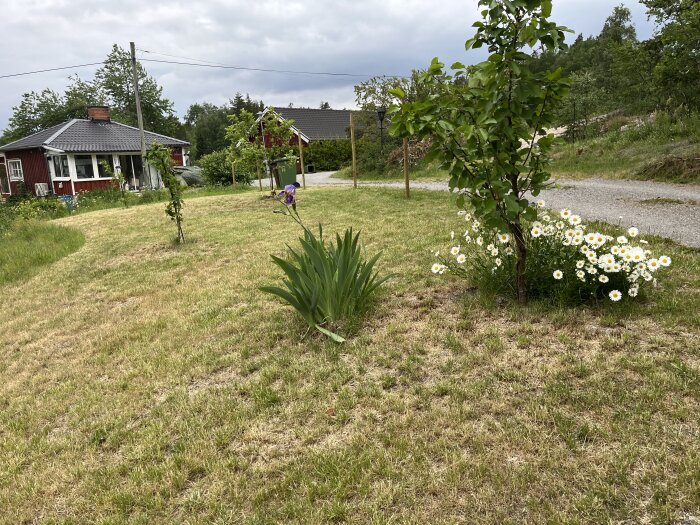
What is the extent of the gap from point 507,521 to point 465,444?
43 centimetres

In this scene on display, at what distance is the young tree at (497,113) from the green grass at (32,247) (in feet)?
21.6

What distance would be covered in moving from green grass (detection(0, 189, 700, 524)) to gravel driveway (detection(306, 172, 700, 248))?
88 centimetres

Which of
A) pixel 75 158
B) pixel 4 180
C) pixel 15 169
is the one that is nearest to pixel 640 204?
pixel 75 158

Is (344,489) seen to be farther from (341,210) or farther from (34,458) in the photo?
(341,210)

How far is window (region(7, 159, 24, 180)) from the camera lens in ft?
93.0

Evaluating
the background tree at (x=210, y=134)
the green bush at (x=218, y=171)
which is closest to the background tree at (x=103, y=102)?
the background tree at (x=210, y=134)

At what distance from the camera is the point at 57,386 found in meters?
3.29

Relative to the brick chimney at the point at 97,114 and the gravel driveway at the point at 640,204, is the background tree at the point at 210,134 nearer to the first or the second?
the brick chimney at the point at 97,114

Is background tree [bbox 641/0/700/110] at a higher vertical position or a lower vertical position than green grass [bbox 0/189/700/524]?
higher

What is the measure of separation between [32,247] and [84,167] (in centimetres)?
2129

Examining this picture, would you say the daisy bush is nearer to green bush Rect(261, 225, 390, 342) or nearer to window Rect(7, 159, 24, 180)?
green bush Rect(261, 225, 390, 342)

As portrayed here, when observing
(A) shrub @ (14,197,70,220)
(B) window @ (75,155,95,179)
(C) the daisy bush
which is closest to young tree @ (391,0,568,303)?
(C) the daisy bush

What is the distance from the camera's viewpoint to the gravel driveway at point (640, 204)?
5.17 m

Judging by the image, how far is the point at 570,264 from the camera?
311cm
